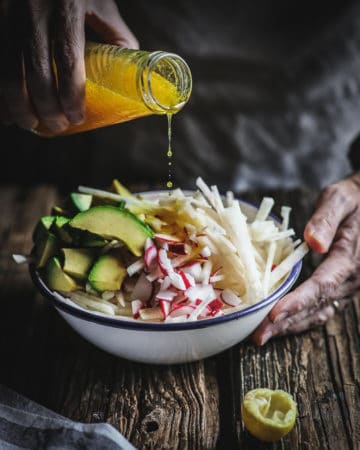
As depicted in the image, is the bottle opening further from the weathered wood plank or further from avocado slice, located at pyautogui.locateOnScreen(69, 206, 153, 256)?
the weathered wood plank

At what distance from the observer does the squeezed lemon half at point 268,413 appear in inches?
48.1

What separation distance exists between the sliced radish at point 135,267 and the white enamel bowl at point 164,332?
→ 14cm

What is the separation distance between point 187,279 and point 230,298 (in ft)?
0.38

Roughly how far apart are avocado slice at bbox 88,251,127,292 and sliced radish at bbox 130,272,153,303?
0.04m

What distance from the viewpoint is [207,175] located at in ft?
9.94

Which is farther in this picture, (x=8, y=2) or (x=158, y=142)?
(x=158, y=142)

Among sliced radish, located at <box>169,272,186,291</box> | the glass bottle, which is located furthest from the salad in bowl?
the glass bottle

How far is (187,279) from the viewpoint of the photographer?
141cm

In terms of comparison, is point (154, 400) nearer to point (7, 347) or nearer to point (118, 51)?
point (7, 347)

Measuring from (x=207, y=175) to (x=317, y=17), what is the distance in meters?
0.91

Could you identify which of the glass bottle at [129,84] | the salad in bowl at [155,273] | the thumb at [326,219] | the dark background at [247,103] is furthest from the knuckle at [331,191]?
the dark background at [247,103]

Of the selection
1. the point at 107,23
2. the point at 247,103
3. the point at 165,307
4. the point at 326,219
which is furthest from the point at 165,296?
the point at 247,103

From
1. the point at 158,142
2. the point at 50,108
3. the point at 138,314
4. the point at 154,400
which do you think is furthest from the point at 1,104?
the point at 158,142

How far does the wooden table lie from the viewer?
4.28ft
